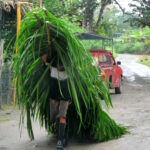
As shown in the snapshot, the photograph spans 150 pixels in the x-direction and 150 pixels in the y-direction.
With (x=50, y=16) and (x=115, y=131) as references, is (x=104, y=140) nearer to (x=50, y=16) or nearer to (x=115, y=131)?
(x=115, y=131)

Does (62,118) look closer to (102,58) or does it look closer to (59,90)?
(59,90)

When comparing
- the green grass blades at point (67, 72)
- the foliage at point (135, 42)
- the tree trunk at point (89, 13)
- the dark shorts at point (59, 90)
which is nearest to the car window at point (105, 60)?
the green grass blades at point (67, 72)

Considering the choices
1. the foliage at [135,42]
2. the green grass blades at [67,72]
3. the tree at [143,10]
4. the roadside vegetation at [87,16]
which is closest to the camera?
the green grass blades at [67,72]

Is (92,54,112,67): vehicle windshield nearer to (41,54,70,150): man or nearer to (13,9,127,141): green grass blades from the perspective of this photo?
(13,9,127,141): green grass blades

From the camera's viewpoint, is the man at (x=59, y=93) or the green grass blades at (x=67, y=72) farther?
the man at (x=59, y=93)

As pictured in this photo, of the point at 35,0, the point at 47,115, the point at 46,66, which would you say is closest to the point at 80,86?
the point at 46,66

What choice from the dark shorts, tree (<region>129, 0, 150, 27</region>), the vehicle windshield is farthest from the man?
tree (<region>129, 0, 150, 27</region>)

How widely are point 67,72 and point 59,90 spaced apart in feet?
0.95

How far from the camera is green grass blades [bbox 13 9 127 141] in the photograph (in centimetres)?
439

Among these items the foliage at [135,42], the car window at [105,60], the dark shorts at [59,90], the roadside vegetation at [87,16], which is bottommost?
the foliage at [135,42]

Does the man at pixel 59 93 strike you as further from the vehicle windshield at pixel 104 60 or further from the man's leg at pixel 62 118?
the vehicle windshield at pixel 104 60

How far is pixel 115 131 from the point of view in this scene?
509 centimetres

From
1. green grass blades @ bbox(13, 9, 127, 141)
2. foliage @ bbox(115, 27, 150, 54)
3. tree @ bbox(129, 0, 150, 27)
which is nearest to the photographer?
green grass blades @ bbox(13, 9, 127, 141)

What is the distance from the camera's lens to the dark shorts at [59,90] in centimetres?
459
